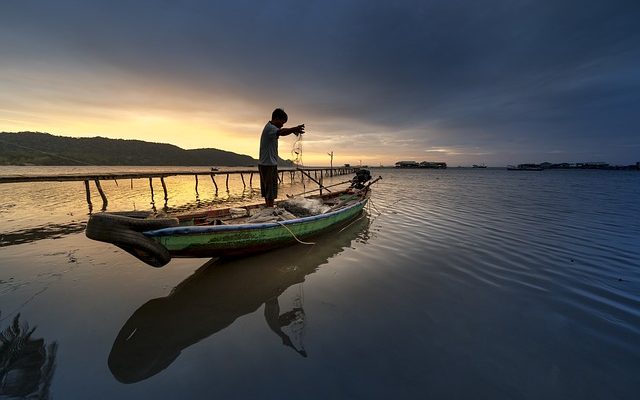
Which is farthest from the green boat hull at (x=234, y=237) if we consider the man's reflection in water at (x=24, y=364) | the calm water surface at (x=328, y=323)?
the man's reflection in water at (x=24, y=364)

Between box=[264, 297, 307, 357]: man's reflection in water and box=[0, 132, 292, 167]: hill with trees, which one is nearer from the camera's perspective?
box=[264, 297, 307, 357]: man's reflection in water

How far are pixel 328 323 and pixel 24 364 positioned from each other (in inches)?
154

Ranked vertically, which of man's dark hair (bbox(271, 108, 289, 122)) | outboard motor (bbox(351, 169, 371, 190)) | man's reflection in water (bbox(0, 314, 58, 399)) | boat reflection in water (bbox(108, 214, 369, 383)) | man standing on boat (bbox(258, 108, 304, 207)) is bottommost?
boat reflection in water (bbox(108, 214, 369, 383))

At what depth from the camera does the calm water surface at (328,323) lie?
2822 mm

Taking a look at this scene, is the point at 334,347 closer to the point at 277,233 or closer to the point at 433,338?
the point at 433,338

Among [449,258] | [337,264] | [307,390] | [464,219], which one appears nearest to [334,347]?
[307,390]

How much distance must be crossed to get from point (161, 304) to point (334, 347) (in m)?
3.26

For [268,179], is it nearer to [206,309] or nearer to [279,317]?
[206,309]

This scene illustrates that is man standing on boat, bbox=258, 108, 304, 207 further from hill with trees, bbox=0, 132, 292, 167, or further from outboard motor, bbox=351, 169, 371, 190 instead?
hill with trees, bbox=0, 132, 292, 167

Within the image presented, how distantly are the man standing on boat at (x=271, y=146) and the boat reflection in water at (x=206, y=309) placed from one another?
7.51ft

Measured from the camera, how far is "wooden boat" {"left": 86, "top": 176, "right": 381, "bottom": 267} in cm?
408

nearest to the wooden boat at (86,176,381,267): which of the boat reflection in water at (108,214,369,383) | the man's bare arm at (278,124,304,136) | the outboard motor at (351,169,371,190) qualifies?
the boat reflection in water at (108,214,369,383)

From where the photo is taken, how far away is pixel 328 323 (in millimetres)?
3951

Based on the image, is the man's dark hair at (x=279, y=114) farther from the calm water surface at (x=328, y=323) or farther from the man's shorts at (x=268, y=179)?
the calm water surface at (x=328, y=323)
